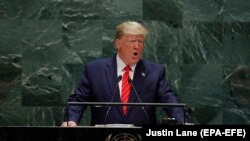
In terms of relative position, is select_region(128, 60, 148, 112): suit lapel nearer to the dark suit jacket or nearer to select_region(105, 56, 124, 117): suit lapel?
the dark suit jacket

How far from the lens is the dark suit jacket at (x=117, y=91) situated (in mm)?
5672

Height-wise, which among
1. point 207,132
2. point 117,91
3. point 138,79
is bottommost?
point 207,132

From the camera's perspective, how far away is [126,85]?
5746mm

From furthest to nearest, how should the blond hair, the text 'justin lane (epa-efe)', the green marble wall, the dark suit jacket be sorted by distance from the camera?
the green marble wall < the blond hair < the dark suit jacket < the text 'justin lane (epa-efe)'

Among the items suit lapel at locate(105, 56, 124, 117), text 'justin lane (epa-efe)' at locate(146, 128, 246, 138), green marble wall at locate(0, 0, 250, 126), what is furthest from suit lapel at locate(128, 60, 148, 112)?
text 'justin lane (epa-efe)' at locate(146, 128, 246, 138)

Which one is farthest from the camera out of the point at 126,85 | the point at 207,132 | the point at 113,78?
the point at 113,78

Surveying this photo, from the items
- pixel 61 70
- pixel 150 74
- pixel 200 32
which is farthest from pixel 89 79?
pixel 200 32

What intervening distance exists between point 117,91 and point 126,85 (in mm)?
102

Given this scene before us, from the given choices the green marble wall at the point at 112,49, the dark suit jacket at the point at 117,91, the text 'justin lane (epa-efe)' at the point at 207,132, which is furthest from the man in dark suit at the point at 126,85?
the text 'justin lane (epa-efe)' at the point at 207,132

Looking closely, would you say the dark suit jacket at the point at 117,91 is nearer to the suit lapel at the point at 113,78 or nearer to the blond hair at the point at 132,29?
the suit lapel at the point at 113,78

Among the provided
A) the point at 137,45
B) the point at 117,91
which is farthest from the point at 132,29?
the point at 117,91

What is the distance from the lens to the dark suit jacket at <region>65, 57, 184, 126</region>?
18.6 ft

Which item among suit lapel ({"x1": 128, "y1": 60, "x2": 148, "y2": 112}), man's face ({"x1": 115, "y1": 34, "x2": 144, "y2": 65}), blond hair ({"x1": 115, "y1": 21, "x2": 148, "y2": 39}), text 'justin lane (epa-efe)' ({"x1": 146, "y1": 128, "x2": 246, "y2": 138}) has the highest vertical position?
blond hair ({"x1": 115, "y1": 21, "x2": 148, "y2": 39})

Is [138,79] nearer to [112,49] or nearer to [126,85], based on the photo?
[126,85]
